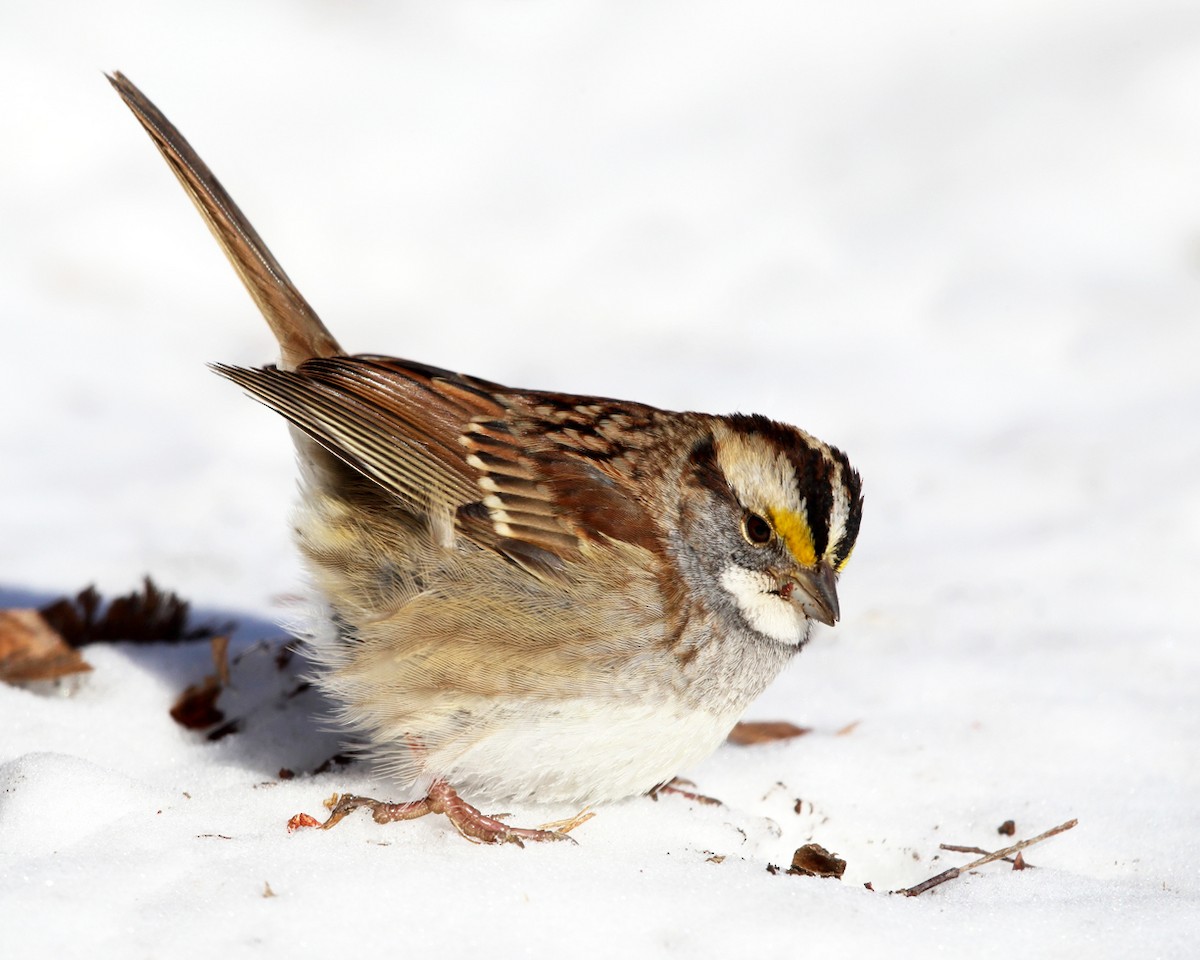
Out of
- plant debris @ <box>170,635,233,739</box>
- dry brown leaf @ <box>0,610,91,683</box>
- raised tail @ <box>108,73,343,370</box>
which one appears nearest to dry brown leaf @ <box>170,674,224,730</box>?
plant debris @ <box>170,635,233,739</box>

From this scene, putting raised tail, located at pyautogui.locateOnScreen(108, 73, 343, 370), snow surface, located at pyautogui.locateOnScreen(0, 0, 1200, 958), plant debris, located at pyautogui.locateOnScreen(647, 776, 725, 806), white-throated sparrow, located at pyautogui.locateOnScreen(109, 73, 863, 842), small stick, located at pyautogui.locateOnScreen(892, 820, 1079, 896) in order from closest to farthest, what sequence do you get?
1. snow surface, located at pyautogui.locateOnScreen(0, 0, 1200, 958)
2. small stick, located at pyautogui.locateOnScreen(892, 820, 1079, 896)
3. white-throated sparrow, located at pyautogui.locateOnScreen(109, 73, 863, 842)
4. plant debris, located at pyautogui.locateOnScreen(647, 776, 725, 806)
5. raised tail, located at pyautogui.locateOnScreen(108, 73, 343, 370)

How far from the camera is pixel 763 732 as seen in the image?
4750 millimetres

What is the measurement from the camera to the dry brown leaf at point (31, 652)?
4648 millimetres

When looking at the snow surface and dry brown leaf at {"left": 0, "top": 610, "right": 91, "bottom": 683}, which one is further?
dry brown leaf at {"left": 0, "top": 610, "right": 91, "bottom": 683}

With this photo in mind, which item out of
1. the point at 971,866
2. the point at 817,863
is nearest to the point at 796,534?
the point at 817,863

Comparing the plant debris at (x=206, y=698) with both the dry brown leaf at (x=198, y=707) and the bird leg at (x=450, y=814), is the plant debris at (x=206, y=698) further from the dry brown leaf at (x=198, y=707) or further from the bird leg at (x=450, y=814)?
the bird leg at (x=450, y=814)

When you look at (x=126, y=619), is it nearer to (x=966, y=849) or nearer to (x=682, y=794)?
(x=682, y=794)

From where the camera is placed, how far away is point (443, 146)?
8984 mm

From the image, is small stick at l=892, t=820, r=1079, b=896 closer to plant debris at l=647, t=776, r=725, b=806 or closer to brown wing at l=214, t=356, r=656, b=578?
plant debris at l=647, t=776, r=725, b=806

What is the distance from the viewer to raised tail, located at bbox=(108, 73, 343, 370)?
4.49 meters

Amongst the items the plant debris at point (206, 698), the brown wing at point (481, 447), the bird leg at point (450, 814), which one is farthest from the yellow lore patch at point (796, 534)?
the plant debris at point (206, 698)

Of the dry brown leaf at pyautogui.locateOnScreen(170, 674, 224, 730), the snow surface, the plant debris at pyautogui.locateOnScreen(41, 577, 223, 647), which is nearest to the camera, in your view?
the snow surface

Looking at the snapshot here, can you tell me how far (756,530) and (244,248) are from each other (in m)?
1.98

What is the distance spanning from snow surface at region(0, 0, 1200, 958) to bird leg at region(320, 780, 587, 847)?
6 cm
